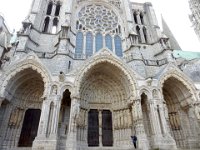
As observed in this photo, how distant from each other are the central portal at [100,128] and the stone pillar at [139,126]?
84.7 inches

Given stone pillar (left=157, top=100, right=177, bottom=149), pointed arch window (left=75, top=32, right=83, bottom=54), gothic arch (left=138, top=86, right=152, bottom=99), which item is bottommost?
stone pillar (left=157, top=100, right=177, bottom=149)

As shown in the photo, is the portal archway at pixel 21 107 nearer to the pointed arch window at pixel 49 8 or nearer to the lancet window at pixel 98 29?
the lancet window at pixel 98 29

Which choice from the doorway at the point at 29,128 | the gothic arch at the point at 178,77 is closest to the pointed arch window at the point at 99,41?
the gothic arch at the point at 178,77

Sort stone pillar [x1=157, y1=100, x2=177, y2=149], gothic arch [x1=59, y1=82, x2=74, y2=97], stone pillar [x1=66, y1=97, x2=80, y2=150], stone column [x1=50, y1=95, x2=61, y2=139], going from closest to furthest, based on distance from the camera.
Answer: stone pillar [x1=66, y1=97, x2=80, y2=150] → stone column [x1=50, y1=95, x2=61, y2=139] → stone pillar [x1=157, y1=100, x2=177, y2=149] → gothic arch [x1=59, y1=82, x2=74, y2=97]

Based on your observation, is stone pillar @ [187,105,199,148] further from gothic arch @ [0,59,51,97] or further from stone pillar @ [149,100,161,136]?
gothic arch @ [0,59,51,97]

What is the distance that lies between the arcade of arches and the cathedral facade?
20.9m

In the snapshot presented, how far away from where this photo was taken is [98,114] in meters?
11.8

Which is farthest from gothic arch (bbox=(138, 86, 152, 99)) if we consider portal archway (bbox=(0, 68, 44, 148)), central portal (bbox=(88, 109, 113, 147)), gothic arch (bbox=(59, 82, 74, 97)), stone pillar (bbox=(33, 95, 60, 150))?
portal archway (bbox=(0, 68, 44, 148))

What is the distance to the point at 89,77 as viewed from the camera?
40.5ft

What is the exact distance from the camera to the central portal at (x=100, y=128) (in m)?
10.8

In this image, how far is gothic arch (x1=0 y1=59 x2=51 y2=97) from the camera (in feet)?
32.5

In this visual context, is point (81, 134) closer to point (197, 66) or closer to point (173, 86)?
point (173, 86)

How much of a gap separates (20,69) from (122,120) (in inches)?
293

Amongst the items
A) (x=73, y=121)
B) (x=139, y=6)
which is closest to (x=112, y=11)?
(x=139, y=6)
